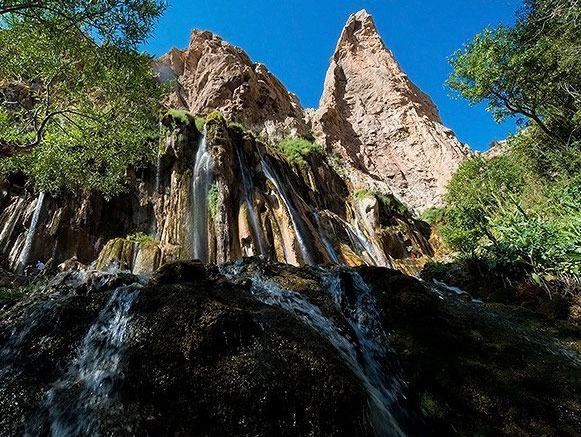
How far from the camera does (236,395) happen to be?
282 cm

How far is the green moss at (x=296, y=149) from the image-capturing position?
97.9 ft

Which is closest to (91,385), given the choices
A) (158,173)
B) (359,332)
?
(359,332)

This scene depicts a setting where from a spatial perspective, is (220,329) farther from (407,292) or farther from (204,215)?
(204,215)

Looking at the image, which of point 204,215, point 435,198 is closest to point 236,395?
point 204,215

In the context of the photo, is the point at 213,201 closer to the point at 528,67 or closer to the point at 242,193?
the point at 242,193

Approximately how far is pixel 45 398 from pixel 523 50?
18.9 m

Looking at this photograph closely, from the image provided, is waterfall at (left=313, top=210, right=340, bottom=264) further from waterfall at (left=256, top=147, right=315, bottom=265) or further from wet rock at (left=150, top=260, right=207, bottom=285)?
wet rock at (left=150, top=260, right=207, bottom=285)

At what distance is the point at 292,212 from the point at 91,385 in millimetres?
16770

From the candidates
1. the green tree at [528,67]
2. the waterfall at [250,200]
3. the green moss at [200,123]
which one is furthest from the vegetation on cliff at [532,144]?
the green moss at [200,123]

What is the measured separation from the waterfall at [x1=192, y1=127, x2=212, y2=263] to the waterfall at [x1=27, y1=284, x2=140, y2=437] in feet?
36.0

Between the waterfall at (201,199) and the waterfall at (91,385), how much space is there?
1096 cm

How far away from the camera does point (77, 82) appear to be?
1011 centimetres

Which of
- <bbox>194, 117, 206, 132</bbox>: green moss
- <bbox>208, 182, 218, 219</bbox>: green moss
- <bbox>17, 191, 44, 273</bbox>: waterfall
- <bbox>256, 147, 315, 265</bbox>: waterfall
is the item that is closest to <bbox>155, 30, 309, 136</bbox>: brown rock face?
<bbox>194, 117, 206, 132</bbox>: green moss

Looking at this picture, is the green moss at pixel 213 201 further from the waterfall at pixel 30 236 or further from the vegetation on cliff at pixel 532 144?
the vegetation on cliff at pixel 532 144
